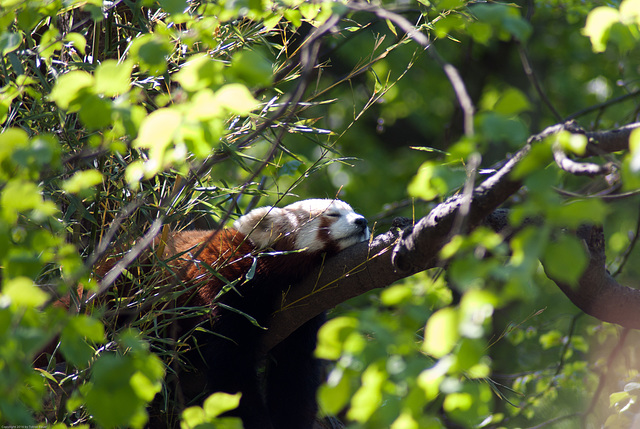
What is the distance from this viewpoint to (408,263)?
1.83 meters

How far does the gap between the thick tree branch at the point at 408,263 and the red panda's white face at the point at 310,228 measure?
46 cm

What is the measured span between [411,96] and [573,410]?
545cm

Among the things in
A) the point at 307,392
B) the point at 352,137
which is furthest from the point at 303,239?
the point at 352,137

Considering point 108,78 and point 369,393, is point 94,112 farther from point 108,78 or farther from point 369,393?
point 369,393

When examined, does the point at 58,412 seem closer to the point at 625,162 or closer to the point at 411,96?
the point at 625,162

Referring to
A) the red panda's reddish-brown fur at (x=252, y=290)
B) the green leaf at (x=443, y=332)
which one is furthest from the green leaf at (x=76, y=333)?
the red panda's reddish-brown fur at (x=252, y=290)

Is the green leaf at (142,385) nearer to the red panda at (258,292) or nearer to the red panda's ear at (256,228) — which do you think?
the red panda at (258,292)

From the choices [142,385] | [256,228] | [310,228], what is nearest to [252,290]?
[256,228]

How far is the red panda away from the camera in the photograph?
2539 mm

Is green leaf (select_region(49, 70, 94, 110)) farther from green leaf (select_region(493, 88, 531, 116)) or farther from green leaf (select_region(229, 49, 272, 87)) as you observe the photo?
green leaf (select_region(493, 88, 531, 116))

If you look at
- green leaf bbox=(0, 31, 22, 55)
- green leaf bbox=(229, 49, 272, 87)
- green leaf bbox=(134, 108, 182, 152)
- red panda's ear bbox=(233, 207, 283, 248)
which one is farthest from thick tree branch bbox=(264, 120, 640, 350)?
green leaf bbox=(0, 31, 22, 55)

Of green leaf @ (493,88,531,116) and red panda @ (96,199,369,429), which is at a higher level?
green leaf @ (493,88,531,116)

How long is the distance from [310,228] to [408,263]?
3.74ft

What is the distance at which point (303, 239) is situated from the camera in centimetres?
288
